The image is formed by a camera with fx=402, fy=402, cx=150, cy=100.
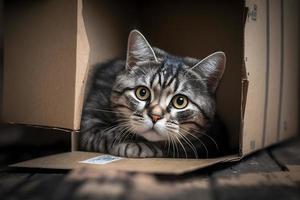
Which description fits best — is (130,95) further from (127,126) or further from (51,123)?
(51,123)

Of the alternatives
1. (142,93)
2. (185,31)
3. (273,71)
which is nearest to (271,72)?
(273,71)

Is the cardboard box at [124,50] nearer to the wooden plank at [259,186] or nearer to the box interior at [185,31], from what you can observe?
the box interior at [185,31]

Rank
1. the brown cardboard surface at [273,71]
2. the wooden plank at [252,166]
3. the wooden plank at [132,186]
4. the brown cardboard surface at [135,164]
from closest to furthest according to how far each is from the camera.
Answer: the wooden plank at [132,186]
the brown cardboard surface at [135,164]
the wooden plank at [252,166]
the brown cardboard surface at [273,71]

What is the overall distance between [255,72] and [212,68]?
151 millimetres

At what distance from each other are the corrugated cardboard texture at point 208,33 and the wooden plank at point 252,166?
0.12 m

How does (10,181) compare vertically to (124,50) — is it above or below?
below

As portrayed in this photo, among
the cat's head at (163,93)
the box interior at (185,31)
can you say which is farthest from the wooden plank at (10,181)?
the box interior at (185,31)

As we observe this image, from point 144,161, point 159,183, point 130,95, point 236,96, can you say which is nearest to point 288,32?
point 236,96

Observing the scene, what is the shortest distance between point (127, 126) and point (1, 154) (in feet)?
1.55

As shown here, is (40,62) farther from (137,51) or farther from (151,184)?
(151,184)

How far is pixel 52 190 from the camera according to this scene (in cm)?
99

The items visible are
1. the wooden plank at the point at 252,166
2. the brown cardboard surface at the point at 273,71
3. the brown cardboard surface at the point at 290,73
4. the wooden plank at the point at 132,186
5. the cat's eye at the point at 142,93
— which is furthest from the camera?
the brown cardboard surface at the point at 290,73

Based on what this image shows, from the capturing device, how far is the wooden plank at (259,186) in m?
0.98

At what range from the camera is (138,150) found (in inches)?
52.1
